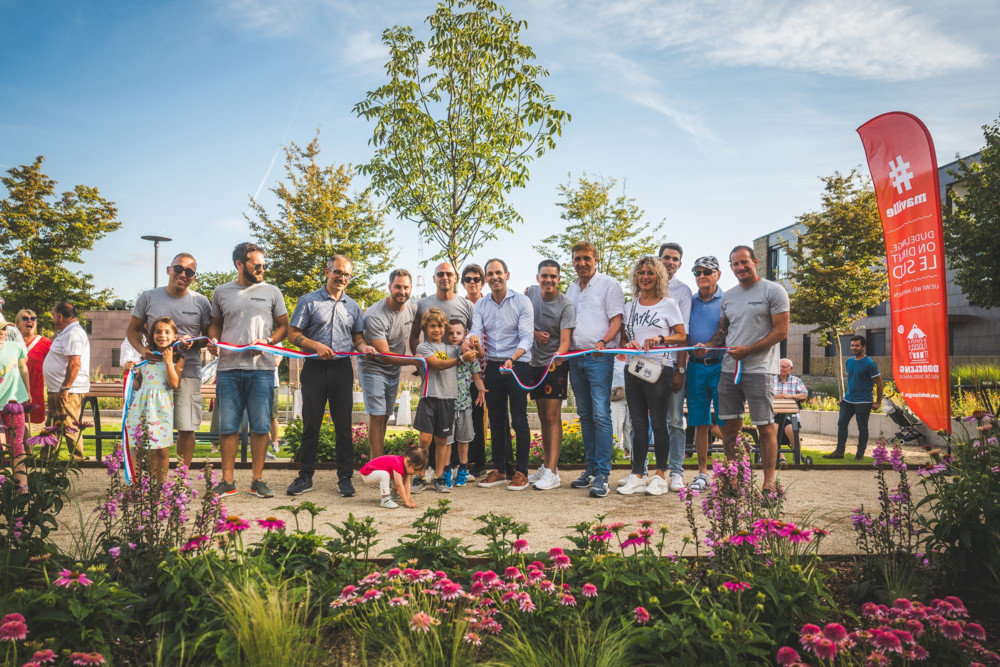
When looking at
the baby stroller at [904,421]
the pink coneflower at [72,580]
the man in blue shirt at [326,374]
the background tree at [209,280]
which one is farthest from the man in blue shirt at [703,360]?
the background tree at [209,280]

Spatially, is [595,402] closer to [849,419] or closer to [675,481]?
[675,481]

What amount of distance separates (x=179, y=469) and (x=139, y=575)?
58 centimetres

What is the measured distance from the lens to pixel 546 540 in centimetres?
452

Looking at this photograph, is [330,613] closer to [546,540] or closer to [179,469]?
[179,469]

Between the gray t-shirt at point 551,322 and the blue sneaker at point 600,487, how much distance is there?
1.30 metres

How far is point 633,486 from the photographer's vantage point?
647 cm

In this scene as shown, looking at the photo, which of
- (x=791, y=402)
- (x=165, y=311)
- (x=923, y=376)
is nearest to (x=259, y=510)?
(x=165, y=311)

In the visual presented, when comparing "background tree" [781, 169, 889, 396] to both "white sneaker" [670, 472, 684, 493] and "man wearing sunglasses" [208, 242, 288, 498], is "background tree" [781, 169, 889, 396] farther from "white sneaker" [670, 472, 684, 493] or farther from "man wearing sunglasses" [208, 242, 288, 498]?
"man wearing sunglasses" [208, 242, 288, 498]

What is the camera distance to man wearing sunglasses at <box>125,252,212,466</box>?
19.8ft

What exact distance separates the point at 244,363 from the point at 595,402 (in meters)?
3.39

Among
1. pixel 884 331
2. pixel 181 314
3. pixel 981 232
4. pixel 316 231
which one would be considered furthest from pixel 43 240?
pixel 884 331

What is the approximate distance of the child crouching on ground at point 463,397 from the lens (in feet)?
22.1

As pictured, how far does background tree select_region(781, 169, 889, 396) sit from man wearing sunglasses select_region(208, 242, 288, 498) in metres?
21.2

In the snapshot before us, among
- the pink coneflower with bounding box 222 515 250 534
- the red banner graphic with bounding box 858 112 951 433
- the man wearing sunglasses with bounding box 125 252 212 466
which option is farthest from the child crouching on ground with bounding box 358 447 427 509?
the red banner graphic with bounding box 858 112 951 433
